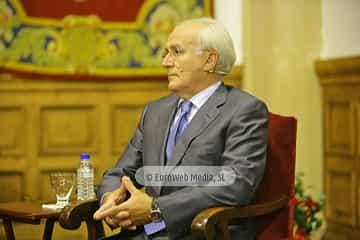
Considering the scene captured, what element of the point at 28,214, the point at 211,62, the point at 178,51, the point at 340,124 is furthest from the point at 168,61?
the point at 340,124

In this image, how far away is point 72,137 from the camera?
15.5ft

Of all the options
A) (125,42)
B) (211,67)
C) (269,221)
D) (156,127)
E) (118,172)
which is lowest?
(269,221)

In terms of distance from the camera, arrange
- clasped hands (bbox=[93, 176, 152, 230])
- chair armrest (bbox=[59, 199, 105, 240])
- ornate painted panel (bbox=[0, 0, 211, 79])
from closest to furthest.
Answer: clasped hands (bbox=[93, 176, 152, 230]) → chair armrest (bbox=[59, 199, 105, 240]) → ornate painted panel (bbox=[0, 0, 211, 79])

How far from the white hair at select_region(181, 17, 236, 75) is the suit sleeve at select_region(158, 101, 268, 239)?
0.77 feet

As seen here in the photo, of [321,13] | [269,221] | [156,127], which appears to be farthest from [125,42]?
[269,221]

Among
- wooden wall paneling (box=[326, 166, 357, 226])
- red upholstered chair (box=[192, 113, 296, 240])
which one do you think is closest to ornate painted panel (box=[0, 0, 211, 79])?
wooden wall paneling (box=[326, 166, 357, 226])

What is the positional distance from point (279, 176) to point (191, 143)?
0.37 metres

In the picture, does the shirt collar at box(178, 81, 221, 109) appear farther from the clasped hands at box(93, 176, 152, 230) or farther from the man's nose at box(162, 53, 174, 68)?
Answer: the clasped hands at box(93, 176, 152, 230)

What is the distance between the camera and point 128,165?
2.88 m

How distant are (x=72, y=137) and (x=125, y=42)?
0.71 m

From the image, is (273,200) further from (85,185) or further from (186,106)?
(85,185)

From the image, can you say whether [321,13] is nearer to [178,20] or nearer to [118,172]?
[178,20]

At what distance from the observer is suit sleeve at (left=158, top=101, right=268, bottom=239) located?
2508 mm

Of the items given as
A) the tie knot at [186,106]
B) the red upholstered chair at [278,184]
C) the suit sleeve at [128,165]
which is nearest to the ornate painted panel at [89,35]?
the suit sleeve at [128,165]
